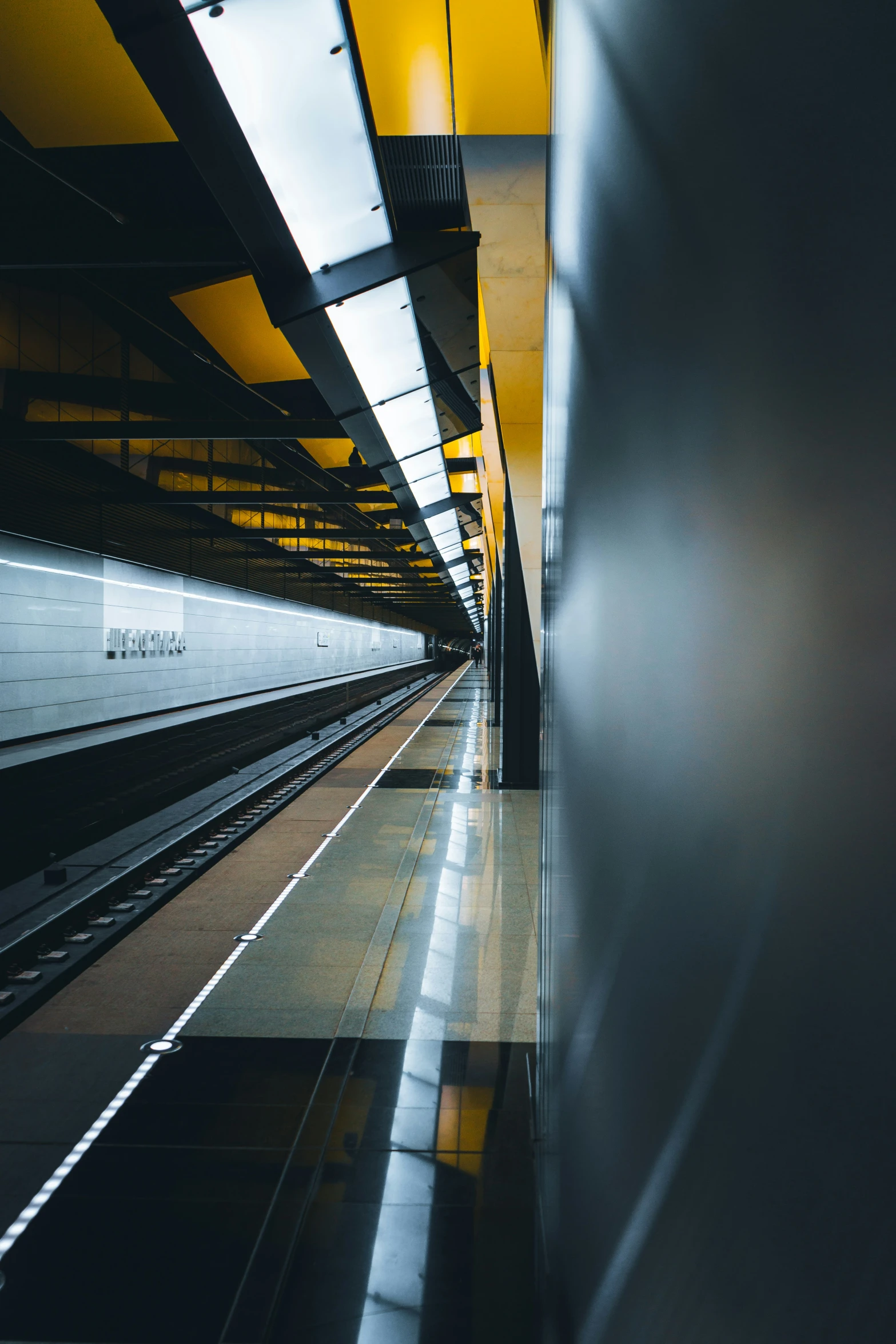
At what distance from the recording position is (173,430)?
12.6 meters

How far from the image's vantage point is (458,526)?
20.6 metres

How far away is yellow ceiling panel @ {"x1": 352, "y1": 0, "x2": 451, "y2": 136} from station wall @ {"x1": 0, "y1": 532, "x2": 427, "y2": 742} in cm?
1200

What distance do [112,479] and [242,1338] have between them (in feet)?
59.4

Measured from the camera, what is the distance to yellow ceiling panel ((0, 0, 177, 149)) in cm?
692

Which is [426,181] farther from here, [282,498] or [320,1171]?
[282,498]

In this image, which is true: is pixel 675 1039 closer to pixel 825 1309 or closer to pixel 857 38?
pixel 825 1309

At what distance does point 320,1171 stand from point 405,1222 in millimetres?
437

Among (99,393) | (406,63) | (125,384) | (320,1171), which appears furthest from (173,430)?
(320,1171)

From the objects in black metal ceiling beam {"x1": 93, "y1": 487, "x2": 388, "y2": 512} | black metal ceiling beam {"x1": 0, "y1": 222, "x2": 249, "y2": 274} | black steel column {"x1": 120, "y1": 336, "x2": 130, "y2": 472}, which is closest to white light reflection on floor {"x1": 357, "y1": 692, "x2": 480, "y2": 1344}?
black metal ceiling beam {"x1": 0, "y1": 222, "x2": 249, "y2": 274}

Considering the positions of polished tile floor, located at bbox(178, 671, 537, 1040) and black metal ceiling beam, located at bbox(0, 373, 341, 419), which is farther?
black metal ceiling beam, located at bbox(0, 373, 341, 419)

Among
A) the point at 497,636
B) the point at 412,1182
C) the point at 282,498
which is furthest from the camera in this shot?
the point at 497,636

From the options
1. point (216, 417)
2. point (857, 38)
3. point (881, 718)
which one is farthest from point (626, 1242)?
point (216, 417)

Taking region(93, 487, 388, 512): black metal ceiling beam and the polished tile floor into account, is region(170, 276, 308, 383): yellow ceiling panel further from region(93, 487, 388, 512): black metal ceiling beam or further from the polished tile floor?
the polished tile floor

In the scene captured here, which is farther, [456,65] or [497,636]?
[497,636]
